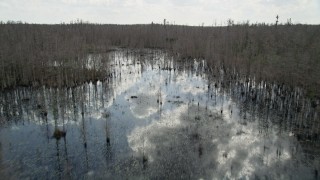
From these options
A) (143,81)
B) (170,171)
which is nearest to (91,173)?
(170,171)

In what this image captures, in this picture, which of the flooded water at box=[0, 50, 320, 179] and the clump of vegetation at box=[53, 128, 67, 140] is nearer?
the flooded water at box=[0, 50, 320, 179]

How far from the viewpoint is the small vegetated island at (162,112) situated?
8.72m

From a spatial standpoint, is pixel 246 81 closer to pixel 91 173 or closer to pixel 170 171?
pixel 170 171

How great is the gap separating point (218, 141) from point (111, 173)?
3.97m

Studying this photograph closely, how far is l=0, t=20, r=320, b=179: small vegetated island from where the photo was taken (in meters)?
8.72

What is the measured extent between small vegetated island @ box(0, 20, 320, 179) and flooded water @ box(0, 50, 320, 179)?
0.04 meters

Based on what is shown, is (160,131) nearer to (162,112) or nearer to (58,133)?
(162,112)

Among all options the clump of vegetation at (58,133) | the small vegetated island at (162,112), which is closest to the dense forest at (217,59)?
the small vegetated island at (162,112)

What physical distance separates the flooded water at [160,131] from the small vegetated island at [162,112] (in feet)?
0.12

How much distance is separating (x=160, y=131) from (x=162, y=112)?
211cm

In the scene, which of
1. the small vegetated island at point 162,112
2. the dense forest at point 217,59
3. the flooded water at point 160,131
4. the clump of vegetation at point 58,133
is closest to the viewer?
the flooded water at point 160,131

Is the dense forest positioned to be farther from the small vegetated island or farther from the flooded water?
the flooded water

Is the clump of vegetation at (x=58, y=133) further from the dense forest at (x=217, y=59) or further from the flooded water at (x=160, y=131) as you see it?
the dense forest at (x=217, y=59)

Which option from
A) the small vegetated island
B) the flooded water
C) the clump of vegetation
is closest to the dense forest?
the small vegetated island
